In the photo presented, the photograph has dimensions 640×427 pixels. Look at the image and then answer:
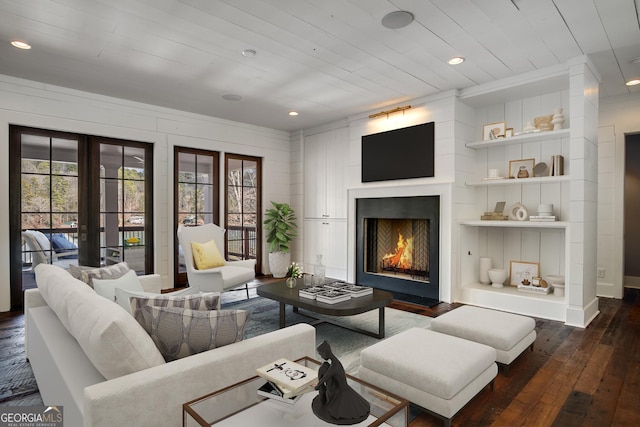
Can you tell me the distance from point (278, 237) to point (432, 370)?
14.8 ft

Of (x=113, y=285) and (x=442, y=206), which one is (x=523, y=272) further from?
(x=113, y=285)

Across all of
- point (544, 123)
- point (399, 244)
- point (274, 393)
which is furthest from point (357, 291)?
point (544, 123)

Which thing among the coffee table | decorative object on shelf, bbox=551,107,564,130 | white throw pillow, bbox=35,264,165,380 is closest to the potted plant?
the coffee table

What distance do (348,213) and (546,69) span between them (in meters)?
3.09

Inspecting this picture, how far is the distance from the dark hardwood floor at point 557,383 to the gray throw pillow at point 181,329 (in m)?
1.23

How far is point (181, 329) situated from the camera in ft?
4.87

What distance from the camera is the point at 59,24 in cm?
286

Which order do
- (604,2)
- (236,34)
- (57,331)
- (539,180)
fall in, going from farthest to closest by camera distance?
1. (539,180)
2. (236,34)
3. (604,2)
4. (57,331)

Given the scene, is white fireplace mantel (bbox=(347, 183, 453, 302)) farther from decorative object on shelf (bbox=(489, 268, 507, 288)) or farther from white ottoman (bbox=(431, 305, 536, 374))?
white ottoman (bbox=(431, 305, 536, 374))

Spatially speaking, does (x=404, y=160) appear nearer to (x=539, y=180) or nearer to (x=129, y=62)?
(x=539, y=180)

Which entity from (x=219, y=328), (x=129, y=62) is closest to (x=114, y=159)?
(x=129, y=62)

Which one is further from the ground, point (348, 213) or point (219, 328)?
point (348, 213)

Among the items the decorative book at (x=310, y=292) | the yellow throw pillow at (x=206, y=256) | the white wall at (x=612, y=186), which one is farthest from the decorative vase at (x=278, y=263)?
the white wall at (x=612, y=186)

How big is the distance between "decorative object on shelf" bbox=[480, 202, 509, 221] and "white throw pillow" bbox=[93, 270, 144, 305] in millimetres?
4010
